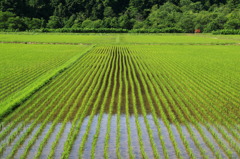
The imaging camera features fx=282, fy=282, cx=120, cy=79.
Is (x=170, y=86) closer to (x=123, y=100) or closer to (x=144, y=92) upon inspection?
(x=144, y=92)

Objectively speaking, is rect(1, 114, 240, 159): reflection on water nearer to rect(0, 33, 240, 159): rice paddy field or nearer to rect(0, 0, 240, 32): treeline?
rect(0, 33, 240, 159): rice paddy field

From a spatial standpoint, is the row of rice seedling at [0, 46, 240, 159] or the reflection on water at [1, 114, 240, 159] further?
the row of rice seedling at [0, 46, 240, 159]

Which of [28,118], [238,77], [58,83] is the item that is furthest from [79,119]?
[238,77]

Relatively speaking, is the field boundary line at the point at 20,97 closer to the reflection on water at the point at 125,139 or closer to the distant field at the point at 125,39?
the reflection on water at the point at 125,139

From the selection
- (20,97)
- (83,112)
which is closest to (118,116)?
(83,112)

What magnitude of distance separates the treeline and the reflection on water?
3303 inches

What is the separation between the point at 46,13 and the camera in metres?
136

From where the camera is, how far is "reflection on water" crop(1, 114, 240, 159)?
7.09 metres

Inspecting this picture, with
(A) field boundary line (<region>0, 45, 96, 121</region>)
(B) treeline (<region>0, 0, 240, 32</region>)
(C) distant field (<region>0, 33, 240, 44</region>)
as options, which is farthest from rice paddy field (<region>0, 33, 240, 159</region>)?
(B) treeline (<region>0, 0, 240, 32</region>)

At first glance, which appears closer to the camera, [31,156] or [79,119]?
[31,156]

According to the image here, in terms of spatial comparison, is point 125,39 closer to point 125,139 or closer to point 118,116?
point 118,116

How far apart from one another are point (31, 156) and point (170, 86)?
929 centimetres

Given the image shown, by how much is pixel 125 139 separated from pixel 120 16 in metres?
118

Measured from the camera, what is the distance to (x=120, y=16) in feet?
403
